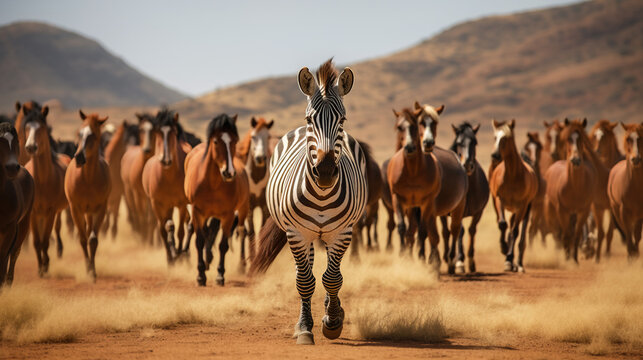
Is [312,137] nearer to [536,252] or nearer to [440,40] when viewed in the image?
[536,252]

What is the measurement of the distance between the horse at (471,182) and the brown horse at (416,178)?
44.9 inches

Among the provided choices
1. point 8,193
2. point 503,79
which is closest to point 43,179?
point 8,193

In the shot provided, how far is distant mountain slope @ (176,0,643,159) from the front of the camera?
81500 mm

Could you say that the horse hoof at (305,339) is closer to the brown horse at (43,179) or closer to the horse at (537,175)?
the brown horse at (43,179)

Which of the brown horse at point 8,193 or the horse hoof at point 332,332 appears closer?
the horse hoof at point 332,332

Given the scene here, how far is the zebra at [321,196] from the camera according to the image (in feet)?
20.4

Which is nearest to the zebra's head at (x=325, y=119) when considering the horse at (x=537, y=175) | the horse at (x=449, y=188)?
the horse at (x=449, y=188)

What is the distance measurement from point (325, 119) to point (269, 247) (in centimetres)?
267

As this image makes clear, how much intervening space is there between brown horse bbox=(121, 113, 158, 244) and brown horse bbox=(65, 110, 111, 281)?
153 centimetres

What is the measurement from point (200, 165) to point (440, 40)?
124m

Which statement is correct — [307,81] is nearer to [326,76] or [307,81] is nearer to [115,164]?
[326,76]

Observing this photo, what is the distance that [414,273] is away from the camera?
Result: 11289 mm

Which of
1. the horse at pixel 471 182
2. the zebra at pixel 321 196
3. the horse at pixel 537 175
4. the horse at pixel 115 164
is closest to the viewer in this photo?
the zebra at pixel 321 196

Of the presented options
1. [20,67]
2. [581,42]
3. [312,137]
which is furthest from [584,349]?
[20,67]
